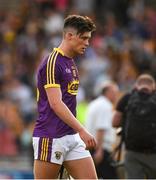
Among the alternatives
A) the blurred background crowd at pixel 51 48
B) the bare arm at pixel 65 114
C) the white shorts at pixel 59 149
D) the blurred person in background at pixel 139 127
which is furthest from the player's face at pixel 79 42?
the blurred background crowd at pixel 51 48

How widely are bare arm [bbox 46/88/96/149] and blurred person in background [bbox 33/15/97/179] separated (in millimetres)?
84

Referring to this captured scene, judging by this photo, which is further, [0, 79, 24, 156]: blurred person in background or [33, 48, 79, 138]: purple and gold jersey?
[0, 79, 24, 156]: blurred person in background

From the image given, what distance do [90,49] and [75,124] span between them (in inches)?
479

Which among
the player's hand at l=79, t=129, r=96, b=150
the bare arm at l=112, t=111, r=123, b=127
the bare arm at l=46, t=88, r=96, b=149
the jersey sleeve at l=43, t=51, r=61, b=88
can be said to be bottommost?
the bare arm at l=112, t=111, r=123, b=127

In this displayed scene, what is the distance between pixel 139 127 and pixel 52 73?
208 centimetres

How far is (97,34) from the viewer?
21000 mm

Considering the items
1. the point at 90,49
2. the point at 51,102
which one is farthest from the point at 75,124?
the point at 90,49

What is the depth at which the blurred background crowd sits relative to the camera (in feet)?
59.3

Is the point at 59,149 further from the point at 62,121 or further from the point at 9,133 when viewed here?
the point at 9,133

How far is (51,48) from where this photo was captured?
20094mm

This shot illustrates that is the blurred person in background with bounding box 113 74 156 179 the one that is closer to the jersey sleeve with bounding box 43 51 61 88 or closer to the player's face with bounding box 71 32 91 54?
the player's face with bounding box 71 32 91 54

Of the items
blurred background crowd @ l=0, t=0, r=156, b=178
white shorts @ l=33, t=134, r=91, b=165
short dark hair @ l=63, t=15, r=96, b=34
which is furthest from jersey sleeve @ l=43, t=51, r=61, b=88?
blurred background crowd @ l=0, t=0, r=156, b=178

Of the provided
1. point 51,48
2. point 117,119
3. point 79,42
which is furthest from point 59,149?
point 51,48

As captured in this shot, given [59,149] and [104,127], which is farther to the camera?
[104,127]
